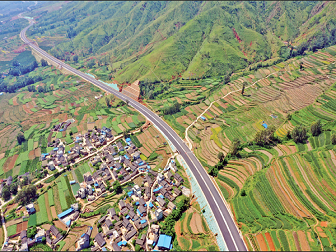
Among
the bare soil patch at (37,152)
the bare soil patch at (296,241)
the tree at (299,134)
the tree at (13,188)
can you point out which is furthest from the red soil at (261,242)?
the bare soil patch at (37,152)

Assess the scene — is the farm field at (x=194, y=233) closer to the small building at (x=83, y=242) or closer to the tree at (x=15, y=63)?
the small building at (x=83, y=242)

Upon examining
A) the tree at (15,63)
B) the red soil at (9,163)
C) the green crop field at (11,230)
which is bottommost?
the green crop field at (11,230)

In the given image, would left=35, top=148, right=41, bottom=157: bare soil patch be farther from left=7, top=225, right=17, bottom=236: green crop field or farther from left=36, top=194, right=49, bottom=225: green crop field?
left=7, top=225, right=17, bottom=236: green crop field

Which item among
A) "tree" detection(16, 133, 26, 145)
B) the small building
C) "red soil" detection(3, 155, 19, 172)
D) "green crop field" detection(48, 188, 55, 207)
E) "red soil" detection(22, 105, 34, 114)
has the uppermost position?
"red soil" detection(22, 105, 34, 114)

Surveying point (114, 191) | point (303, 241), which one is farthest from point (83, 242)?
point (303, 241)

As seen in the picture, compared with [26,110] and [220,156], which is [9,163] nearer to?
[26,110]

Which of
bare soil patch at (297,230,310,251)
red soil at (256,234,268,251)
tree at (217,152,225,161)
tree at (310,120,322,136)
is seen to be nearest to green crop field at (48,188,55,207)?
tree at (217,152,225,161)
